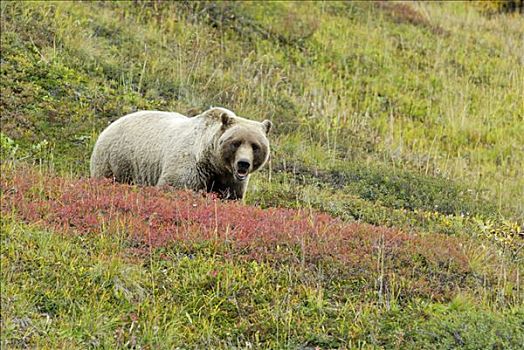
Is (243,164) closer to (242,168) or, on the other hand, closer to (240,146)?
(242,168)

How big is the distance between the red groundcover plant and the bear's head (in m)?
0.99

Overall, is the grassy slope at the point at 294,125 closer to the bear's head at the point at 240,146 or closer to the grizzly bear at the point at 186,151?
the grizzly bear at the point at 186,151

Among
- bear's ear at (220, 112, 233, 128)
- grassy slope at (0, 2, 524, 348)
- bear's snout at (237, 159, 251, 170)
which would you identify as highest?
bear's ear at (220, 112, 233, 128)

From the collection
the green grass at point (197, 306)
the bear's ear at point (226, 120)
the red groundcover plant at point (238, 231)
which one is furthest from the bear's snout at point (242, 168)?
the green grass at point (197, 306)

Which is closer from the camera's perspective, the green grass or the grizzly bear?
the green grass

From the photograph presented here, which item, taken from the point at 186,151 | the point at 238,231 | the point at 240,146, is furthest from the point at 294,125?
the point at 238,231

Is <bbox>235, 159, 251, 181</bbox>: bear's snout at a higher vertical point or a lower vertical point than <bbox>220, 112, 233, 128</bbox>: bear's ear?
lower

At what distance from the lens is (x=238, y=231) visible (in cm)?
770

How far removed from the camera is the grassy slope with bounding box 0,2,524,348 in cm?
637

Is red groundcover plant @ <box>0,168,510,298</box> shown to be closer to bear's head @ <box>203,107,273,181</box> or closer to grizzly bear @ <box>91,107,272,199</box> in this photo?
bear's head @ <box>203,107,273,181</box>

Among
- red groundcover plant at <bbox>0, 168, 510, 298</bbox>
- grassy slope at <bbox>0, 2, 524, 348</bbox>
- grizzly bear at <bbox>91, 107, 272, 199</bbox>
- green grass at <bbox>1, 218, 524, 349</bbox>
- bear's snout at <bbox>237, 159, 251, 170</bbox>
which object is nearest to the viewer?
green grass at <bbox>1, 218, 524, 349</bbox>

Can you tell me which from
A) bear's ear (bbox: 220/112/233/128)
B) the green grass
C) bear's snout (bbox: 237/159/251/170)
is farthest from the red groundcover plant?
bear's ear (bbox: 220/112/233/128)

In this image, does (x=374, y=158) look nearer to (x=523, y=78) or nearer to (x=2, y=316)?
(x=523, y=78)

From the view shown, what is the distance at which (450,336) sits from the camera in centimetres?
647
